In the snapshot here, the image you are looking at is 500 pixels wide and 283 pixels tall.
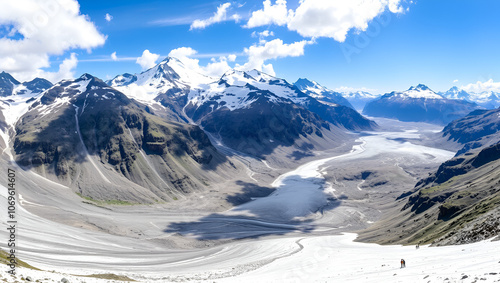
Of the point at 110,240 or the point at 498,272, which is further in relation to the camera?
the point at 110,240

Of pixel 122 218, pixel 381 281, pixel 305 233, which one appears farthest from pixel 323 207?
pixel 381 281

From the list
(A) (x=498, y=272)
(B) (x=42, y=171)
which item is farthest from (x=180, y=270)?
(B) (x=42, y=171)

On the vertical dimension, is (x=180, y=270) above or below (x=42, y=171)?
below

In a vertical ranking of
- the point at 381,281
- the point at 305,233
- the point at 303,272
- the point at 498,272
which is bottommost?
the point at 305,233

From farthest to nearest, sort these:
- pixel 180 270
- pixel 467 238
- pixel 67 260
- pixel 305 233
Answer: pixel 305 233, pixel 67 260, pixel 180 270, pixel 467 238

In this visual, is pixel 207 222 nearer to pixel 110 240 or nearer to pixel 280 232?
pixel 280 232

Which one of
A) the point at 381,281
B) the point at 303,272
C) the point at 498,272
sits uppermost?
the point at 498,272

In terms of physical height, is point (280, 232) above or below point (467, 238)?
below

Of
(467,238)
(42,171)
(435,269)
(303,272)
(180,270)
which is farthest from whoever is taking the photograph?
(42,171)

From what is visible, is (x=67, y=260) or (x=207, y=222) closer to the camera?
(x=67, y=260)

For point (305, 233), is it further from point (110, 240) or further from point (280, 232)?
point (110, 240)
